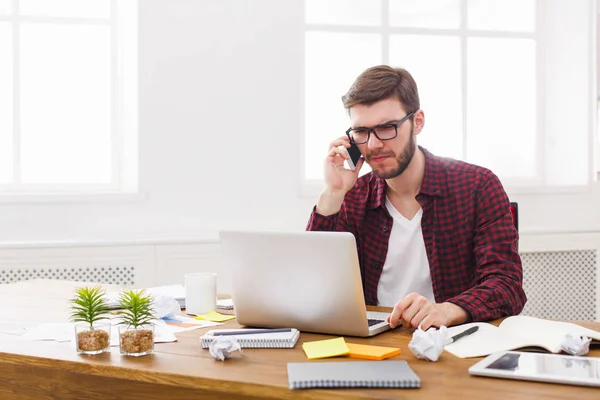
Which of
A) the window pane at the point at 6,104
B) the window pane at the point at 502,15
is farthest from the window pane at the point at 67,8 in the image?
the window pane at the point at 502,15

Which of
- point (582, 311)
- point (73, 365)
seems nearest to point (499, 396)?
point (73, 365)

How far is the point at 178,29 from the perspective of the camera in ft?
12.1

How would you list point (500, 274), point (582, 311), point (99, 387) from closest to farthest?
1. point (99, 387)
2. point (500, 274)
3. point (582, 311)

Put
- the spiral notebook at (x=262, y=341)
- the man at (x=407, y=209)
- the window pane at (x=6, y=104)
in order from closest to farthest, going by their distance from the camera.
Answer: the spiral notebook at (x=262, y=341)
the man at (x=407, y=209)
the window pane at (x=6, y=104)

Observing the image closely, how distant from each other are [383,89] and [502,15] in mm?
2476

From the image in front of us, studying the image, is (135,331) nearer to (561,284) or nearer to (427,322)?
(427,322)

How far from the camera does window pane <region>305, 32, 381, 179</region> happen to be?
165 inches

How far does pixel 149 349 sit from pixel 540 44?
3.56 m

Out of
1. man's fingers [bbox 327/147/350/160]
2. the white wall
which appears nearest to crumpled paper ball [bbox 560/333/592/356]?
man's fingers [bbox 327/147/350/160]

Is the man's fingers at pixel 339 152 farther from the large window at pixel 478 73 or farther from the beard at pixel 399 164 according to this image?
the large window at pixel 478 73

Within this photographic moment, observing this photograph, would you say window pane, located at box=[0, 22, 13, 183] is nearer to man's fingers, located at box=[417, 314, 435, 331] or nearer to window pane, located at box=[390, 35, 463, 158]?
window pane, located at box=[390, 35, 463, 158]

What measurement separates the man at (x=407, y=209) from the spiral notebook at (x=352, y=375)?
0.77 metres

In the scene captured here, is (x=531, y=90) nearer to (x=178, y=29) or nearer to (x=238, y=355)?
(x=178, y=29)

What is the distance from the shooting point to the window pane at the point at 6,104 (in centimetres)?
382
